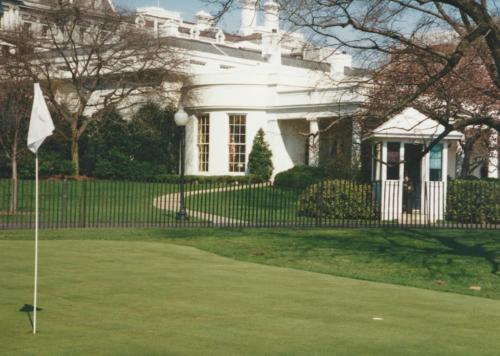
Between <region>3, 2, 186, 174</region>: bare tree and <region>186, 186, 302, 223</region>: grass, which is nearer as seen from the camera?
<region>186, 186, 302, 223</region>: grass

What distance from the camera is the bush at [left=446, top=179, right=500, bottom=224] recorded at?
25.2 m

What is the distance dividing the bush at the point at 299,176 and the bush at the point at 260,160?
7.21ft

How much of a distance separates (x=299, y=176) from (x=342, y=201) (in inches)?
340

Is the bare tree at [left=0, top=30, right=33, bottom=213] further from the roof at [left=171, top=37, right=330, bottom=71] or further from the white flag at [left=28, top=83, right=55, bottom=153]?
the roof at [left=171, top=37, right=330, bottom=71]

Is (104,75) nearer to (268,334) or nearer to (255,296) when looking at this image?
(255,296)

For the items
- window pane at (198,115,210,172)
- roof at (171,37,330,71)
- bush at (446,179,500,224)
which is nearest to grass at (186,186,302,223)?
bush at (446,179,500,224)

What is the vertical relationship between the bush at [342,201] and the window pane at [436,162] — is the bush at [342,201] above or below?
below

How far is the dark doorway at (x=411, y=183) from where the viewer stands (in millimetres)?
24689

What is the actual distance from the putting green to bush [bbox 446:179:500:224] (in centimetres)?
1307

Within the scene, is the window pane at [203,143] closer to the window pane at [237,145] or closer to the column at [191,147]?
the column at [191,147]

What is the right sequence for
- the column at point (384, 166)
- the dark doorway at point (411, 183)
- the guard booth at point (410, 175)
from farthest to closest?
the column at point (384, 166) → the dark doorway at point (411, 183) → the guard booth at point (410, 175)

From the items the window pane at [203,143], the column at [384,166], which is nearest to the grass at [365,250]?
the column at [384,166]

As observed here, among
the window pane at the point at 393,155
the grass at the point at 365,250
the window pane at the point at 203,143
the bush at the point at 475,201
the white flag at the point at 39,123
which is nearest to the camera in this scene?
the white flag at the point at 39,123

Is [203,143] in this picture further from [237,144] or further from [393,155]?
[393,155]
